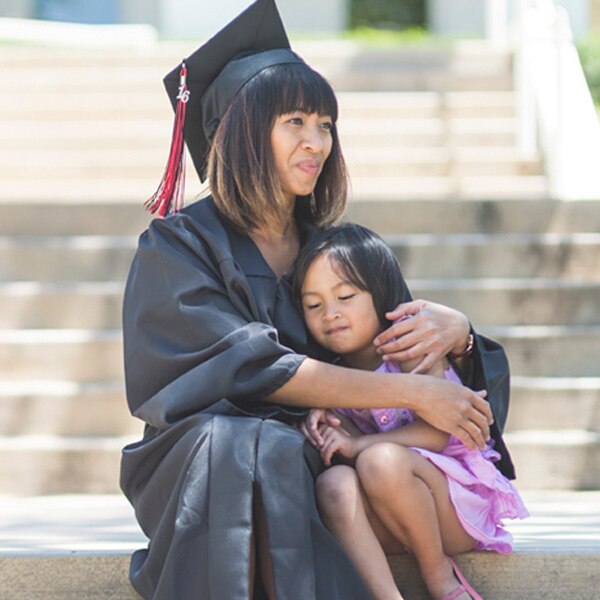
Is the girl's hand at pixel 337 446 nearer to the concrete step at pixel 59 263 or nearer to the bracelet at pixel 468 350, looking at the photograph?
the bracelet at pixel 468 350

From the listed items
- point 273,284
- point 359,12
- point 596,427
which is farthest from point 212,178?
point 359,12

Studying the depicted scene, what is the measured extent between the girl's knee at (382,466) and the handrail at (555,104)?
11.3ft

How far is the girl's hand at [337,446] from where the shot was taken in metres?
3.22

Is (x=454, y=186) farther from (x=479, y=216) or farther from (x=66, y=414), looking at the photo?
(x=66, y=414)

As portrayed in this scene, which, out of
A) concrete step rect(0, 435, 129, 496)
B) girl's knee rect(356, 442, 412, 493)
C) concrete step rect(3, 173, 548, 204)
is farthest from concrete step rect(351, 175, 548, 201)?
girl's knee rect(356, 442, 412, 493)

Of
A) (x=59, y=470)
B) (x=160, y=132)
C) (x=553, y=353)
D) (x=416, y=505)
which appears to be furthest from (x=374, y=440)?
(x=160, y=132)

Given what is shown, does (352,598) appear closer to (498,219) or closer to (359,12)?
(498,219)

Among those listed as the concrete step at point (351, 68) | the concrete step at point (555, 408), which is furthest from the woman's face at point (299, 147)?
the concrete step at point (351, 68)

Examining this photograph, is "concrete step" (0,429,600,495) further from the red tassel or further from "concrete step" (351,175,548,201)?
"concrete step" (351,175,548,201)

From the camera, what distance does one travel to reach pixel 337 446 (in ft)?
10.6

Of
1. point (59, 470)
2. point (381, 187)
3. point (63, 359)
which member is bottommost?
point (59, 470)

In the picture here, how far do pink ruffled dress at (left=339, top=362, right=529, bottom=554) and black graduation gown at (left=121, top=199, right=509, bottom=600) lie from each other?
0.70ft

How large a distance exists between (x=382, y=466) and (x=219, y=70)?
3.87 feet

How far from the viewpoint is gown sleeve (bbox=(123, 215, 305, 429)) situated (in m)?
3.20
